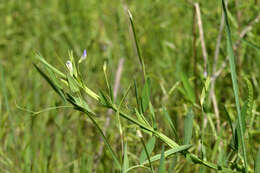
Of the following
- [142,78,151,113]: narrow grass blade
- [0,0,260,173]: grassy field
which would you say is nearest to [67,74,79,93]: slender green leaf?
[0,0,260,173]: grassy field

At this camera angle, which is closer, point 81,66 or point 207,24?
point 81,66

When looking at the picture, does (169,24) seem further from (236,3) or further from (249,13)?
(236,3)

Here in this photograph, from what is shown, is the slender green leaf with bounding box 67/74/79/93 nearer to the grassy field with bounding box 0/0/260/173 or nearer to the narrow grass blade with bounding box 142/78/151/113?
the grassy field with bounding box 0/0/260/173

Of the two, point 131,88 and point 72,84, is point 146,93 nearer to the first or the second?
point 72,84

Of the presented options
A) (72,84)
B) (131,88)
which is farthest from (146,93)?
(131,88)

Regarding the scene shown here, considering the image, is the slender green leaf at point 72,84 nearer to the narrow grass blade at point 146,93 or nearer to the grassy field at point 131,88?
the grassy field at point 131,88

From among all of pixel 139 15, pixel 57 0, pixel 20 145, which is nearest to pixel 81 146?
pixel 20 145

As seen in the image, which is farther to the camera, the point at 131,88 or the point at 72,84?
the point at 131,88

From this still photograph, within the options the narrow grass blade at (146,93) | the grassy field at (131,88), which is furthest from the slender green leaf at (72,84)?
the narrow grass blade at (146,93)
